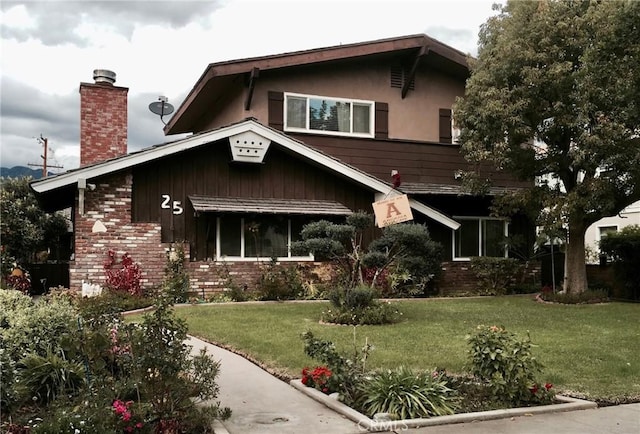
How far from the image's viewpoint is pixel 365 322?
35.2 feet

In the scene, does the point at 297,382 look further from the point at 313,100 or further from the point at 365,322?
the point at 313,100

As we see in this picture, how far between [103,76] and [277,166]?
6.09 meters

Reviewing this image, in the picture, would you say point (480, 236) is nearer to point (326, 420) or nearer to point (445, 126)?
point (445, 126)

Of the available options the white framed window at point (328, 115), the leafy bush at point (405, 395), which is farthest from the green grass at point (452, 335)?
the white framed window at point (328, 115)

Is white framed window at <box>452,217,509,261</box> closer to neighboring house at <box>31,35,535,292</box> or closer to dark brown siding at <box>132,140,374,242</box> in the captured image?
neighboring house at <box>31,35,535,292</box>

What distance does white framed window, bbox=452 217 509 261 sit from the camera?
1878cm

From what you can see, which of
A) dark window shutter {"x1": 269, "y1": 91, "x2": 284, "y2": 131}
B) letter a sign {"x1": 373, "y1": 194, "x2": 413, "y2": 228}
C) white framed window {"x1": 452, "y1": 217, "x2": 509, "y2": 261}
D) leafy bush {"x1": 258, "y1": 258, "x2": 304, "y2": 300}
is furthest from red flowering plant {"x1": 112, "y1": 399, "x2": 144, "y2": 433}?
white framed window {"x1": 452, "y1": 217, "x2": 509, "y2": 261}

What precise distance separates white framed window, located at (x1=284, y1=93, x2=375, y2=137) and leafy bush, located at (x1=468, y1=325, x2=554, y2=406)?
12.2m

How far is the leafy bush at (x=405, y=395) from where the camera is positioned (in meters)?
5.45

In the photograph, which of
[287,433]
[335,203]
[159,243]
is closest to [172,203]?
[159,243]

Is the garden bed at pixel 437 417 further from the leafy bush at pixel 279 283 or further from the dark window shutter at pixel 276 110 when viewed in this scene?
the dark window shutter at pixel 276 110

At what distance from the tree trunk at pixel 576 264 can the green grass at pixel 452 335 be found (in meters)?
1.00

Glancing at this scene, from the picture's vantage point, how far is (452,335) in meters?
9.52

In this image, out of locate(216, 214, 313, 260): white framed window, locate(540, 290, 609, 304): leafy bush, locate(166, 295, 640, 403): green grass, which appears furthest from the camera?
locate(216, 214, 313, 260): white framed window
